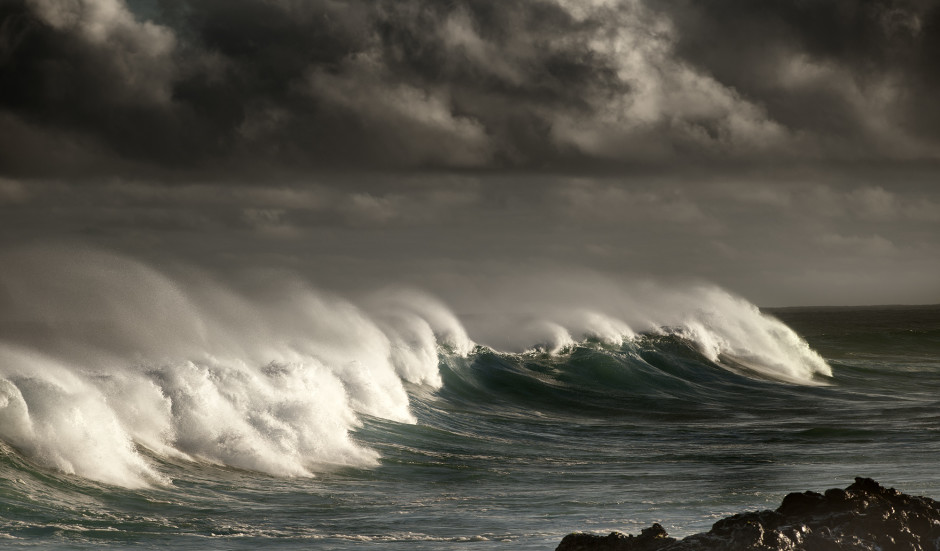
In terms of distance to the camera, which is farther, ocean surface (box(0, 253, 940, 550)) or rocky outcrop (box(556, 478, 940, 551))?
ocean surface (box(0, 253, 940, 550))

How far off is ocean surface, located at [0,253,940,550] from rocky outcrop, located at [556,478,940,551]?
210 centimetres

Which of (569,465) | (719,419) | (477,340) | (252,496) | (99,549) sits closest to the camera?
(99,549)

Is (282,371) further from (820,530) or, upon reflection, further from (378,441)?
(820,530)

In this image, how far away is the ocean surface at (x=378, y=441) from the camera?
416 inches

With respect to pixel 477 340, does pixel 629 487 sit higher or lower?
lower

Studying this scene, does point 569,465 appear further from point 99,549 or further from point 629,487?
point 99,549

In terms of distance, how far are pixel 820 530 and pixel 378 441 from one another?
10.5 metres

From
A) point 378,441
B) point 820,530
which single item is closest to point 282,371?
point 378,441

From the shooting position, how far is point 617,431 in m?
20.1

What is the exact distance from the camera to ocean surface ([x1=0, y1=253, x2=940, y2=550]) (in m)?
10.6

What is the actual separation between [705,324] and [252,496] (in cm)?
2834

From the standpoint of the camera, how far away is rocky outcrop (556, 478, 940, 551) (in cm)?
718

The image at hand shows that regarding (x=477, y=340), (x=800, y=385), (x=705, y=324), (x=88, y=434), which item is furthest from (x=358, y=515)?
(x=705, y=324)

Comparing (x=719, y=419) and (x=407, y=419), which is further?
(x=719, y=419)
